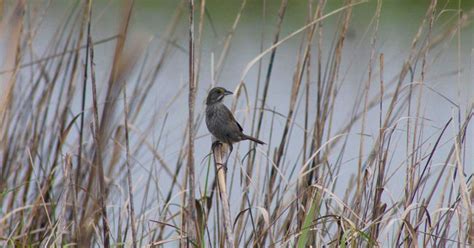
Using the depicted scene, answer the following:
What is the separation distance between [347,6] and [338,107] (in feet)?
9.86

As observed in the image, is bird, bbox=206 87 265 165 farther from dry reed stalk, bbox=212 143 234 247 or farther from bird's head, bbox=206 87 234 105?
dry reed stalk, bbox=212 143 234 247

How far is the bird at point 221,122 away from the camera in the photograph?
315 centimetres

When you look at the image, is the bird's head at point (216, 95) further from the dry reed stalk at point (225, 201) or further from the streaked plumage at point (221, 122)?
the dry reed stalk at point (225, 201)

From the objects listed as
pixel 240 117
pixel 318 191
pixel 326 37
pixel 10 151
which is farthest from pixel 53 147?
pixel 326 37

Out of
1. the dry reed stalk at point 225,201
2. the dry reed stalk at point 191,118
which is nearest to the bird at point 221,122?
the dry reed stalk at point 225,201

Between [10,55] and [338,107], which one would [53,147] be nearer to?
[10,55]

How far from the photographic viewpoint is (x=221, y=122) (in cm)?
319

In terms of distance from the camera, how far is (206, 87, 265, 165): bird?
3148mm

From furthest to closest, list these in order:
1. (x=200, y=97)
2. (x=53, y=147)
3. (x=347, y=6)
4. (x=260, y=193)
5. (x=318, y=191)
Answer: (x=200, y=97), (x=53, y=147), (x=260, y=193), (x=347, y=6), (x=318, y=191)

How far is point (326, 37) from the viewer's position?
8242mm

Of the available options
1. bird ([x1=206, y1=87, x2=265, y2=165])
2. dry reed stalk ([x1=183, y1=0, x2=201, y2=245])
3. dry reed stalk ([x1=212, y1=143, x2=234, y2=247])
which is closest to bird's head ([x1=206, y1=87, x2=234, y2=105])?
bird ([x1=206, y1=87, x2=265, y2=165])

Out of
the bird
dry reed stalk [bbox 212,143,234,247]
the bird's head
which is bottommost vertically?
dry reed stalk [bbox 212,143,234,247]

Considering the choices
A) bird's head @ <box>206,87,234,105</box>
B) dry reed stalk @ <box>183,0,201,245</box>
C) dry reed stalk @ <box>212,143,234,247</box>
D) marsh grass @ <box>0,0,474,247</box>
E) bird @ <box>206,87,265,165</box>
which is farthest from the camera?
bird's head @ <box>206,87,234,105</box>

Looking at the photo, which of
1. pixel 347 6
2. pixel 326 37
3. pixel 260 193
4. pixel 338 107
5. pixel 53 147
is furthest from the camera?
pixel 326 37
